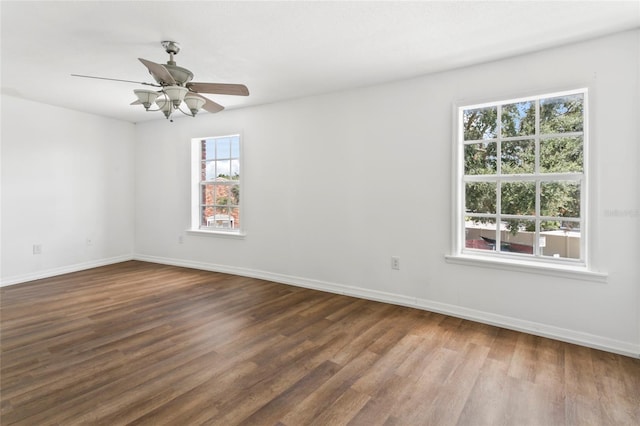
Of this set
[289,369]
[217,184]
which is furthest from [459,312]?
[217,184]

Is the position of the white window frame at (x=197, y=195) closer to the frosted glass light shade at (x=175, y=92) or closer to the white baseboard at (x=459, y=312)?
the white baseboard at (x=459, y=312)

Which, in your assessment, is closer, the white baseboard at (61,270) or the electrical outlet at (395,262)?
the electrical outlet at (395,262)

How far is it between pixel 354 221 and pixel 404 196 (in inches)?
27.2

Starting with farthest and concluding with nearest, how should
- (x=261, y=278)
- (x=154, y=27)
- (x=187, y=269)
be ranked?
(x=187, y=269), (x=261, y=278), (x=154, y=27)

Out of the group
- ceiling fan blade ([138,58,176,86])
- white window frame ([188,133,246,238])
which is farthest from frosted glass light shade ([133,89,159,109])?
white window frame ([188,133,246,238])

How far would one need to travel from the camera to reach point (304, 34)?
261 centimetres

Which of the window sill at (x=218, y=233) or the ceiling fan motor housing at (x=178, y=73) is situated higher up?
the ceiling fan motor housing at (x=178, y=73)

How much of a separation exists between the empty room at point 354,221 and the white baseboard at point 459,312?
2 centimetres

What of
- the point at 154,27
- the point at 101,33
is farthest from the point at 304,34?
the point at 101,33

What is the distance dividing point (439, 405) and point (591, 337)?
5.66 feet

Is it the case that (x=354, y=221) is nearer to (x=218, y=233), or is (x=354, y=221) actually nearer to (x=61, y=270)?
(x=218, y=233)

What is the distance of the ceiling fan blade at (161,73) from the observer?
2.20m

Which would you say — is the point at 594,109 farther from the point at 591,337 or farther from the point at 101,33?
the point at 101,33

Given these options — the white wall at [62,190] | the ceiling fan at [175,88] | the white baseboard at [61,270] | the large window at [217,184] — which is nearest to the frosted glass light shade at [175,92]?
the ceiling fan at [175,88]
